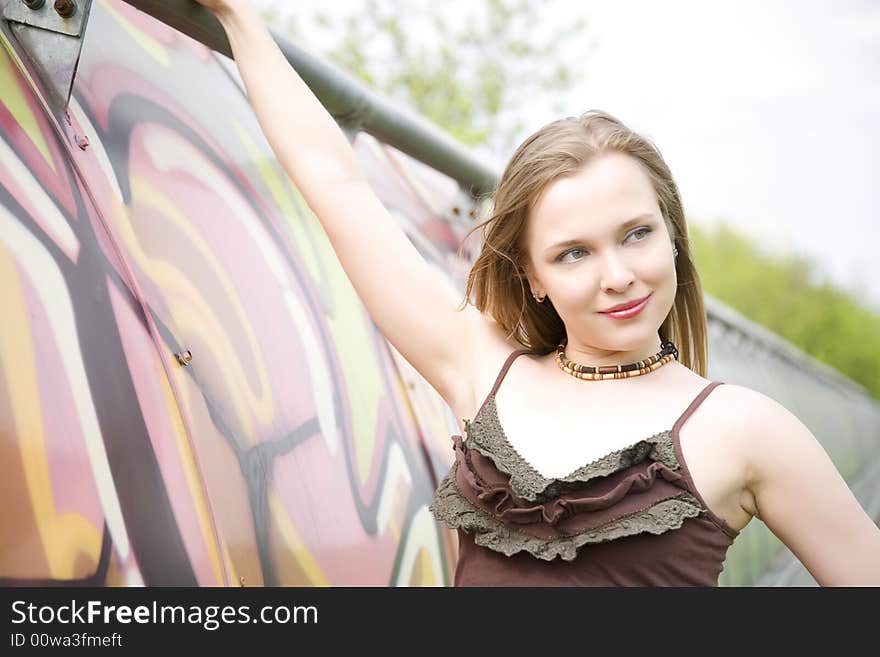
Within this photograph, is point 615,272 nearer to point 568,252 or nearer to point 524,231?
point 568,252

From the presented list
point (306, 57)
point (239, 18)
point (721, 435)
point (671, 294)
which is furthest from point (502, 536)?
point (306, 57)

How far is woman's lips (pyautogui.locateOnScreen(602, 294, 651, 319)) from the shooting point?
1723 mm

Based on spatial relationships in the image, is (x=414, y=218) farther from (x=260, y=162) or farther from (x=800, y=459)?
(x=800, y=459)

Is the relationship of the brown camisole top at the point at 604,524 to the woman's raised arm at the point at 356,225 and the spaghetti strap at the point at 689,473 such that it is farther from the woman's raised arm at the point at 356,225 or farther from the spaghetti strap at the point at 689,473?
the woman's raised arm at the point at 356,225

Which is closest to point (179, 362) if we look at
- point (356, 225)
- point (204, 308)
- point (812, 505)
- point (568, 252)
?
point (204, 308)

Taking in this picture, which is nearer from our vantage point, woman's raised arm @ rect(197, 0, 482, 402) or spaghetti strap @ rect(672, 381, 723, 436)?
spaghetti strap @ rect(672, 381, 723, 436)

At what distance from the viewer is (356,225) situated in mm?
1945

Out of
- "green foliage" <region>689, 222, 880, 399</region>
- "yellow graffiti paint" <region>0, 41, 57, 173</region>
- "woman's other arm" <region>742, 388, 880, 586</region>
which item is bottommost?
"woman's other arm" <region>742, 388, 880, 586</region>

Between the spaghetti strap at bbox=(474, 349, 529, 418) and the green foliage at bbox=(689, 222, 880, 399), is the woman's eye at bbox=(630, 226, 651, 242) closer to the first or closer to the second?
the spaghetti strap at bbox=(474, 349, 529, 418)

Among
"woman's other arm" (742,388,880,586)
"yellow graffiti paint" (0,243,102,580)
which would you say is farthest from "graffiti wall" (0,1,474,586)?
"woman's other arm" (742,388,880,586)

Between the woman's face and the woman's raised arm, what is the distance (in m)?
0.25

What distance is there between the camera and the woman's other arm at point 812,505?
1596mm

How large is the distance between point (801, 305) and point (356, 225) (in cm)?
3576
